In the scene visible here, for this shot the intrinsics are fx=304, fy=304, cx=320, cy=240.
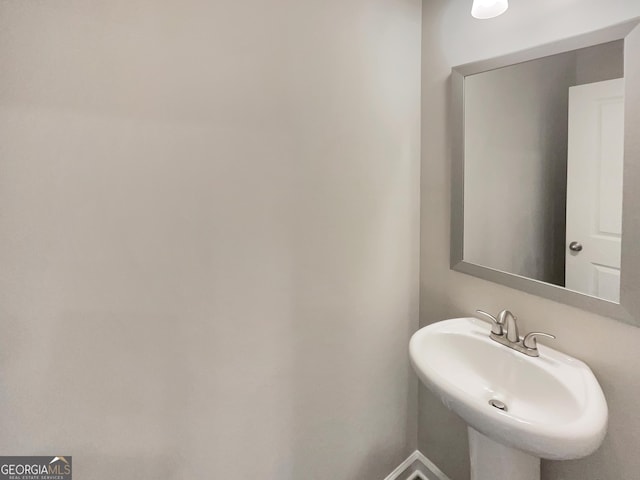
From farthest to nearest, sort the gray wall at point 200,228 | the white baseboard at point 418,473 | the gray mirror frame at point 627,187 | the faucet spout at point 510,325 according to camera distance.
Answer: the white baseboard at point 418,473 < the faucet spout at point 510,325 < the gray mirror frame at point 627,187 < the gray wall at point 200,228

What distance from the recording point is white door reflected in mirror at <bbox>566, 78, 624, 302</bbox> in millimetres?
923

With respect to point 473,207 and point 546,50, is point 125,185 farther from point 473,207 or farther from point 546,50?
point 546,50

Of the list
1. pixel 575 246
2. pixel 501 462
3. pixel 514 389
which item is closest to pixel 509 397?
pixel 514 389

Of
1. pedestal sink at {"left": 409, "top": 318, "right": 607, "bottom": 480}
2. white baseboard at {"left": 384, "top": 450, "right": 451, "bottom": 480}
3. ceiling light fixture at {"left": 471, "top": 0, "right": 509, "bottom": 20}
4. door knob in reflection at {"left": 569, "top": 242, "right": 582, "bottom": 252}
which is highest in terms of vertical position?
ceiling light fixture at {"left": 471, "top": 0, "right": 509, "bottom": 20}

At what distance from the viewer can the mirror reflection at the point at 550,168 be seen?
94 centimetres

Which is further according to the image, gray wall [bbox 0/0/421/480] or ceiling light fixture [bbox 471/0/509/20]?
ceiling light fixture [bbox 471/0/509/20]

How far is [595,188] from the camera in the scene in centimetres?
98

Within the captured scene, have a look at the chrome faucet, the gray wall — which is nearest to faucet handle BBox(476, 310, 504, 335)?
the chrome faucet

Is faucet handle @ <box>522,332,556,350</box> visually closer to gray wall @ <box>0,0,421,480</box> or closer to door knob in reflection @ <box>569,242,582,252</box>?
door knob in reflection @ <box>569,242,582,252</box>

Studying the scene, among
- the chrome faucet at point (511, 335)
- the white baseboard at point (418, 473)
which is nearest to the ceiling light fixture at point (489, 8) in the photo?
the chrome faucet at point (511, 335)

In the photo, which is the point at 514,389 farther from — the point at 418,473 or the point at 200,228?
the point at 200,228

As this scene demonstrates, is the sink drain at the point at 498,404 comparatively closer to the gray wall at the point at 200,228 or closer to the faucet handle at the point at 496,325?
the faucet handle at the point at 496,325

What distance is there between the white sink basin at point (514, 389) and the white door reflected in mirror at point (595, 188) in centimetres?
29

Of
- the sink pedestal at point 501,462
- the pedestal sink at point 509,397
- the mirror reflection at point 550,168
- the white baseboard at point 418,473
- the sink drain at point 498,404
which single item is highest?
the mirror reflection at point 550,168
